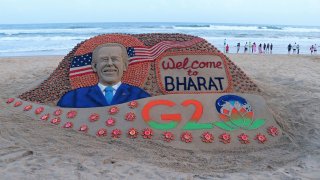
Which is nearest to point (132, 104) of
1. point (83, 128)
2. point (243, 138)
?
point (83, 128)

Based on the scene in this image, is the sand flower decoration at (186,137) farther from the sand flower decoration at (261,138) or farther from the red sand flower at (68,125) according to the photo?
the red sand flower at (68,125)

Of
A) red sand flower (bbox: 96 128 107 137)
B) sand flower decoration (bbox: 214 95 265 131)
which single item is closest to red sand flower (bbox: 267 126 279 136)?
sand flower decoration (bbox: 214 95 265 131)

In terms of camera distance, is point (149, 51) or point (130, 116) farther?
point (149, 51)

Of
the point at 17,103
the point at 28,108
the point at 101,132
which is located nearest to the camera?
the point at 101,132

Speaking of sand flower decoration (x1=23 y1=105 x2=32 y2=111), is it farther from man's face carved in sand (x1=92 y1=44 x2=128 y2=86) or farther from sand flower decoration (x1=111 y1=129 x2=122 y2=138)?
sand flower decoration (x1=111 y1=129 x2=122 y2=138)

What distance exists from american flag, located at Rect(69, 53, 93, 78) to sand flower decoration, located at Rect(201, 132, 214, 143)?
95.7 inches

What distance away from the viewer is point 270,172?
4789 mm

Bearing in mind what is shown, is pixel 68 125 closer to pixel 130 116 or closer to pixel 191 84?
pixel 130 116

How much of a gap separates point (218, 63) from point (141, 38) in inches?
62.4

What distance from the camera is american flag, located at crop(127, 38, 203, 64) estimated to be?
6871 millimetres

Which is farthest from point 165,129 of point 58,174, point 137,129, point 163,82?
point 58,174

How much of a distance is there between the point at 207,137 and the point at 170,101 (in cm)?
92

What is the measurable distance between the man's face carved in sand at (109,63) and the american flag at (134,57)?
133 millimetres

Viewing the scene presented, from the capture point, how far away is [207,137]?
5.68m
